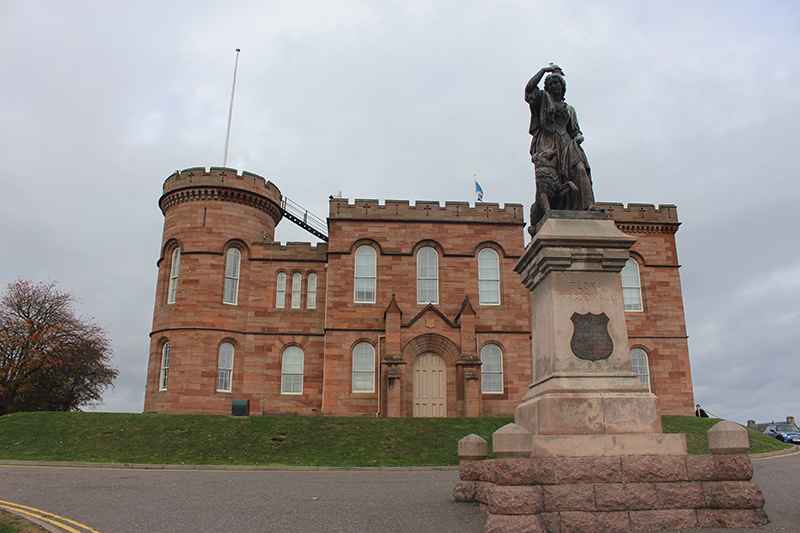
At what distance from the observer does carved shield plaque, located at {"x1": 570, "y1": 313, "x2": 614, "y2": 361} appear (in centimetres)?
748

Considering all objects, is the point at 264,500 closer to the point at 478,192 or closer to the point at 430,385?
the point at 430,385

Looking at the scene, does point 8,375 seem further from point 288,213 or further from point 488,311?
point 488,311

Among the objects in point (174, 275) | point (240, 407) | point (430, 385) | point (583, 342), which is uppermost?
point (174, 275)

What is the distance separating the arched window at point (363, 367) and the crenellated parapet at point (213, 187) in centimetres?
955

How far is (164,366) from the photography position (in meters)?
28.2

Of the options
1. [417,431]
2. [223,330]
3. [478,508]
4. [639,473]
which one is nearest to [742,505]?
[639,473]

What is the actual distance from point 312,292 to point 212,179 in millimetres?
7698

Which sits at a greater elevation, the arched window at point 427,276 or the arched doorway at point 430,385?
the arched window at point 427,276

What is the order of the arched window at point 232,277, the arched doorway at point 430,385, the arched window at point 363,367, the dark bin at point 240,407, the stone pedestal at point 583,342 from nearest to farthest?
the stone pedestal at point 583,342
the dark bin at point 240,407
the arched doorway at point 430,385
the arched window at point 363,367
the arched window at point 232,277

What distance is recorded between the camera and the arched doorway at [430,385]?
2680 cm

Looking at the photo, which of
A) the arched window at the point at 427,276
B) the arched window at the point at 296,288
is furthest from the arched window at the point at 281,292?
the arched window at the point at 427,276

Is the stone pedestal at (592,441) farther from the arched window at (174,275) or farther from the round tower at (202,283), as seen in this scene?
the arched window at (174,275)

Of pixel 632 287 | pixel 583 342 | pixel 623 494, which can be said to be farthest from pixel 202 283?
pixel 623 494

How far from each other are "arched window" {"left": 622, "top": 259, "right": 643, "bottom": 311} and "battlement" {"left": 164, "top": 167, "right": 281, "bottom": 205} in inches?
782
